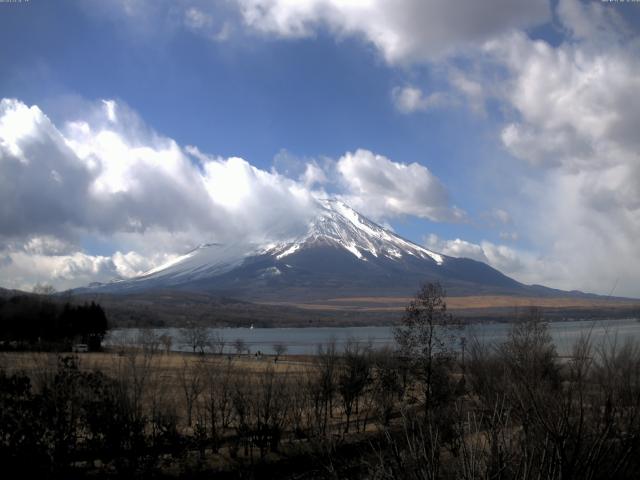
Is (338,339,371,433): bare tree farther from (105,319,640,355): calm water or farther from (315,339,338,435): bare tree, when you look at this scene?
Answer: (105,319,640,355): calm water

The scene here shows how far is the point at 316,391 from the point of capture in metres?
26.6

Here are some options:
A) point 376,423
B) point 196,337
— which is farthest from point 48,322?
point 376,423

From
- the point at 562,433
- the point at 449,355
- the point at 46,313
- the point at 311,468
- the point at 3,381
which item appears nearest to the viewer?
the point at 562,433

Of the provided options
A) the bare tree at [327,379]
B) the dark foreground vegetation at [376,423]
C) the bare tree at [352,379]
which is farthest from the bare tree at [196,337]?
the dark foreground vegetation at [376,423]

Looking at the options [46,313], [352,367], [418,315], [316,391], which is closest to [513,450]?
[316,391]

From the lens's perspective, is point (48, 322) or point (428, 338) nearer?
point (428, 338)

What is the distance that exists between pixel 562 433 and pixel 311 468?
51.6 ft

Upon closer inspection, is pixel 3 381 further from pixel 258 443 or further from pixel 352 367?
pixel 352 367

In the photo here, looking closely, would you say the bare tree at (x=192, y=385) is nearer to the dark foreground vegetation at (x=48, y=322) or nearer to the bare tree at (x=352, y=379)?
the bare tree at (x=352, y=379)

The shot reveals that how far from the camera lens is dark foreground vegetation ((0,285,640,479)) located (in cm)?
666

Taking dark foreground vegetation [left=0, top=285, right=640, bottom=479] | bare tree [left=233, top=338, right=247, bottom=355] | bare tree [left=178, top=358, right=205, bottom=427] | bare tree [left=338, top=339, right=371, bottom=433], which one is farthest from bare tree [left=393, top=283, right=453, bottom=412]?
bare tree [left=233, top=338, right=247, bottom=355]

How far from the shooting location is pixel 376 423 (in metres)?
16.4

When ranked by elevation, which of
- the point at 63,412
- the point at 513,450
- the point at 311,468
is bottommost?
the point at 311,468

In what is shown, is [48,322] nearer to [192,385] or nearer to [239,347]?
[239,347]
